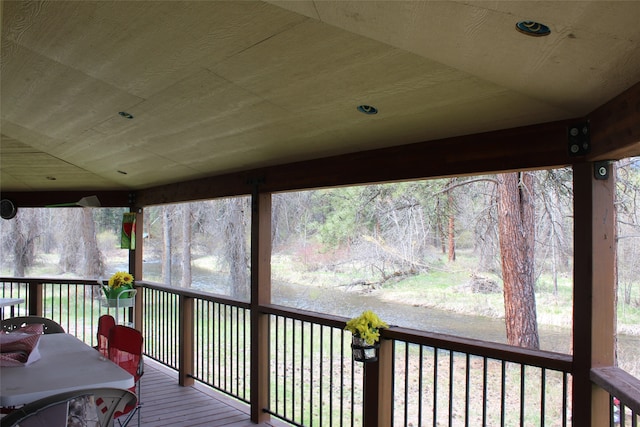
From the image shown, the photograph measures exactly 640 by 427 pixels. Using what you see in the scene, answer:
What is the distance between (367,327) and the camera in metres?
2.91

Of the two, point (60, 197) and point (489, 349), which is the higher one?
point (60, 197)

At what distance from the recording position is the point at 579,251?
215cm

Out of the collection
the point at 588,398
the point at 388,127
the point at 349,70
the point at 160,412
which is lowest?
the point at 160,412

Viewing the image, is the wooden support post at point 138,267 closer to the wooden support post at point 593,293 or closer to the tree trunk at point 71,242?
the wooden support post at point 593,293

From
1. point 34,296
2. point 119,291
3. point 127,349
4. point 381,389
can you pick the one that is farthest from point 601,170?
point 34,296

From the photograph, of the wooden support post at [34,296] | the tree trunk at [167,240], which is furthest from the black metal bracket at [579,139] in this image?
the tree trunk at [167,240]

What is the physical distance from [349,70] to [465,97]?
580 mm

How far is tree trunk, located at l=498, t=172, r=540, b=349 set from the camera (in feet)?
22.6

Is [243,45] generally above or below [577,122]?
above

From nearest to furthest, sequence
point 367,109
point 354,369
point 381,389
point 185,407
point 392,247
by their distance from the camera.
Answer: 1. point 367,109
2. point 381,389
3. point 185,407
4. point 354,369
5. point 392,247

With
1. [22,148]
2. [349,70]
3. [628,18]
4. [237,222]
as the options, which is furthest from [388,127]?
[237,222]

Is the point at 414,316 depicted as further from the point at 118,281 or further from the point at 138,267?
the point at 118,281

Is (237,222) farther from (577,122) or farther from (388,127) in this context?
(577,122)

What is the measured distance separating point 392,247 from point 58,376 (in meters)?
9.76
